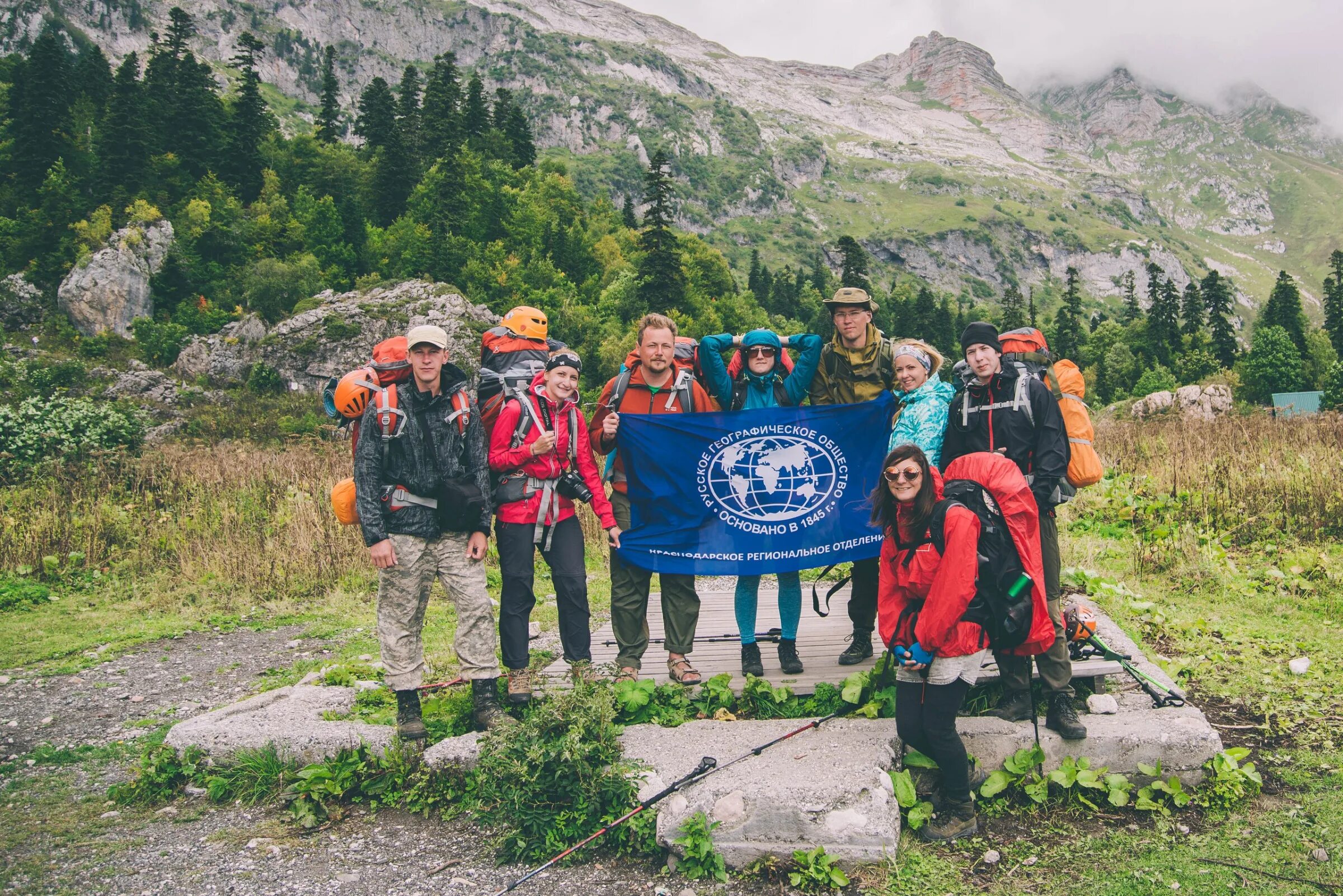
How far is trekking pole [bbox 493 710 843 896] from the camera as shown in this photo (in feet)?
14.5

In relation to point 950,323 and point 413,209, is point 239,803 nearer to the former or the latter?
point 413,209

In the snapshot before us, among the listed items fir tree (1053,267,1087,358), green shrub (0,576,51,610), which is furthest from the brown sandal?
fir tree (1053,267,1087,358)

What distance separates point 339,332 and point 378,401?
50.4 meters

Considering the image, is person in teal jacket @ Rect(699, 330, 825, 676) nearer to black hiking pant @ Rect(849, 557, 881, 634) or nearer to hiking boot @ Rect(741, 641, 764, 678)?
hiking boot @ Rect(741, 641, 764, 678)

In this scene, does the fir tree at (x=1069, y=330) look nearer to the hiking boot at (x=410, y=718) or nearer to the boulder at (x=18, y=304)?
the boulder at (x=18, y=304)

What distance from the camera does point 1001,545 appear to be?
15.0 feet

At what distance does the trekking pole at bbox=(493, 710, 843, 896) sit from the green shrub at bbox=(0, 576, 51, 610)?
30.5 ft

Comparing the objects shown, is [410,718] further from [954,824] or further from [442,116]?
[442,116]

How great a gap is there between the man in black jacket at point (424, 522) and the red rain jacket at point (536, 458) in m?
0.13

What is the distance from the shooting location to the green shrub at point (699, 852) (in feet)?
14.4

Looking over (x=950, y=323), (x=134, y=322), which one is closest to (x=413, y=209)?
(x=134, y=322)

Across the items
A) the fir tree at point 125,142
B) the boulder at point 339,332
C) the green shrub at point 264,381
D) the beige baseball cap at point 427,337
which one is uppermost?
the fir tree at point 125,142

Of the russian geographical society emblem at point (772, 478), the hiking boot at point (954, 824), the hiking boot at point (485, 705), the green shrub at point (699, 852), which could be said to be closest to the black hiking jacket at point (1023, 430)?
the russian geographical society emblem at point (772, 478)

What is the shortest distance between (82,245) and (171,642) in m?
72.4
